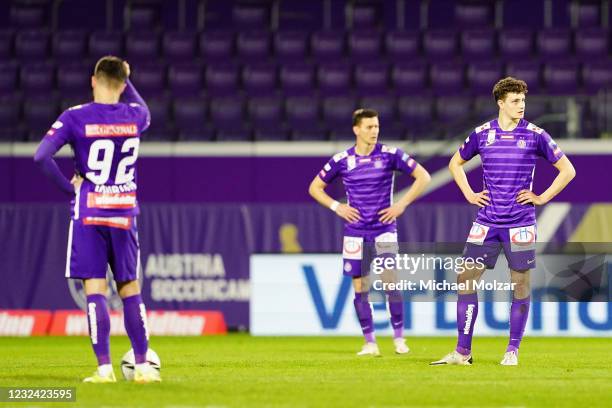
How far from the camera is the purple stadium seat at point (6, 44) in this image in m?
21.3

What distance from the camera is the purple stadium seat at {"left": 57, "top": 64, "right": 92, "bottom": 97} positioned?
802 inches

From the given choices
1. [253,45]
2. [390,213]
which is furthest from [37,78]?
[390,213]

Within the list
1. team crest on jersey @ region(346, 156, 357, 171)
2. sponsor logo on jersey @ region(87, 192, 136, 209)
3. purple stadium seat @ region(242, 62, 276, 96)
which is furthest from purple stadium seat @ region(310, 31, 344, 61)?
sponsor logo on jersey @ region(87, 192, 136, 209)

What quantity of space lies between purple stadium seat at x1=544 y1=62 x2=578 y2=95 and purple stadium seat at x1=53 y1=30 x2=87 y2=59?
7.83 meters

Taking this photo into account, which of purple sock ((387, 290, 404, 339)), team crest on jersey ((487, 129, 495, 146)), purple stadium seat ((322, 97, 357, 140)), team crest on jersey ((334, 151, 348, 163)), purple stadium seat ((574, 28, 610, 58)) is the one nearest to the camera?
team crest on jersey ((487, 129, 495, 146))

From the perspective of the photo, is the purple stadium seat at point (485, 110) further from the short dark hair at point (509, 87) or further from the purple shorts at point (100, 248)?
the purple shorts at point (100, 248)

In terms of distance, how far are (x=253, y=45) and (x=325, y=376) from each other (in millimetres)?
13172

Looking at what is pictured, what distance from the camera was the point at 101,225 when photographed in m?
7.82

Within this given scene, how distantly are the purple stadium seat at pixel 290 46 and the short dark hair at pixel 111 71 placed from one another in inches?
524

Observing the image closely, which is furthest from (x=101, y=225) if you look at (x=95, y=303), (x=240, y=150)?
(x=240, y=150)

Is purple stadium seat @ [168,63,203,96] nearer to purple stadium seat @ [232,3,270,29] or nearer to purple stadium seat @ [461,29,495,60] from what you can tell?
purple stadium seat @ [232,3,270,29]

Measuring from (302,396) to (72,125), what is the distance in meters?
2.24

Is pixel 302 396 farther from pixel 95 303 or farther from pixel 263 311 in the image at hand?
pixel 263 311

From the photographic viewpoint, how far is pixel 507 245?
938 cm
